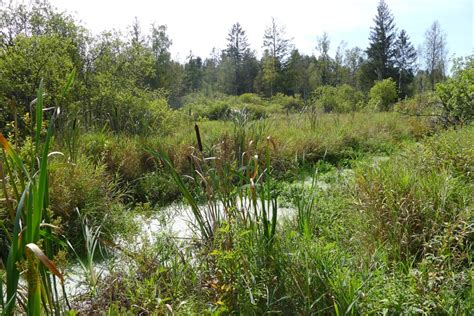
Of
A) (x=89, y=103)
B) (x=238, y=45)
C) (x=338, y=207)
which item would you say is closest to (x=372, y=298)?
(x=338, y=207)

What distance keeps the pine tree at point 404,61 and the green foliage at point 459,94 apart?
24956 mm

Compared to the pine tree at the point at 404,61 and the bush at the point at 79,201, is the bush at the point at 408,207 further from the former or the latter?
the pine tree at the point at 404,61

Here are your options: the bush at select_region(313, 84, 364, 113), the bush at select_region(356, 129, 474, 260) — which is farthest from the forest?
the bush at select_region(313, 84, 364, 113)

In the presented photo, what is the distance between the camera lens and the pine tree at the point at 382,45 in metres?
32.1

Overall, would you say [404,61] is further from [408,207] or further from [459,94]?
[408,207]

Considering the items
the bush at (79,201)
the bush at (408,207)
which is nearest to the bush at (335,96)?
the bush at (408,207)

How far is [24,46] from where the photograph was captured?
598 cm

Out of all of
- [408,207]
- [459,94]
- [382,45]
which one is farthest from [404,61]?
[408,207]

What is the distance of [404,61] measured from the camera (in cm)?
3412

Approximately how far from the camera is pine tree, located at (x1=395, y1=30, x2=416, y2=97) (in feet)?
107

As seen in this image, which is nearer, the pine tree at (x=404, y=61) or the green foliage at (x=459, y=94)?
the green foliage at (x=459, y=94)

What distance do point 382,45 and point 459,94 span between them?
28364 mm

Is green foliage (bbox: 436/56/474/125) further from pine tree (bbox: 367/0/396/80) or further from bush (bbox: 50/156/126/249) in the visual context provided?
pine tree (bbox: 367/0/396/80)

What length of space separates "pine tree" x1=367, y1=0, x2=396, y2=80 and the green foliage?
25.2 meters
